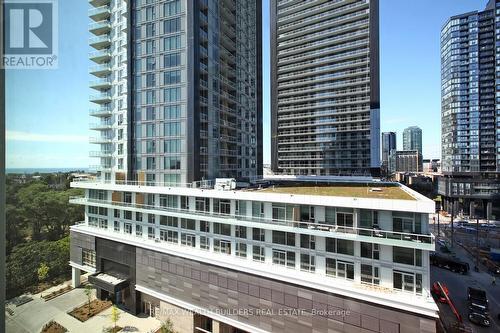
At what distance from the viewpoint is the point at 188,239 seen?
521 inches

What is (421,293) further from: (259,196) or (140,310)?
(140,310)

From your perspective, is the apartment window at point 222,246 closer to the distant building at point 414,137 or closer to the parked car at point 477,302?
the parked car at point 477,302

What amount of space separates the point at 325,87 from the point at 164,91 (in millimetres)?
22019

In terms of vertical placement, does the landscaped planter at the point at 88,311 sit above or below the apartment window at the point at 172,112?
below

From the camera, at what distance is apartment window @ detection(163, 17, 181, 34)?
581 inches

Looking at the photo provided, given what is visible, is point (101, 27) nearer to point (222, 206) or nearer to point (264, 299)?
point (222, 206)

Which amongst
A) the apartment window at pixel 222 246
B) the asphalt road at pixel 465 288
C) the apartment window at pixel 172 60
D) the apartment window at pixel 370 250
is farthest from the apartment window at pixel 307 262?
the apartment window at pixel 172 60

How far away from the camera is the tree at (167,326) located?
37.8ft

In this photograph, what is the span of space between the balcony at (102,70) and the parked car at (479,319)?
2538 cm

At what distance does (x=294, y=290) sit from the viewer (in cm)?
984

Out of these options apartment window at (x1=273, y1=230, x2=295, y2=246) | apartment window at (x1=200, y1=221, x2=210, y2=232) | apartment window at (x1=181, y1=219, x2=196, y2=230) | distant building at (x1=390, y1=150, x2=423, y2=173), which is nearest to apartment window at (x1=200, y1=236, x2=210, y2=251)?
apartment window at (x1=200, y1=221, x2=210, y2=232)

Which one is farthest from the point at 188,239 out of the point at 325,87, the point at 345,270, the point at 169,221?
the point at 325,87

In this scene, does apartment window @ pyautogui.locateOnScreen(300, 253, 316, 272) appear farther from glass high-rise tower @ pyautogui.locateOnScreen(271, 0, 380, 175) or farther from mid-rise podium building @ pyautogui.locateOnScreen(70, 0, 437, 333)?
glass high-rise tower @ pyautogui.locateOnScreen(271, 0, 380, 175)

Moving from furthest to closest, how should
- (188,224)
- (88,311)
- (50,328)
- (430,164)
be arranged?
(430,164) < (88,311) < (188,224) < (50,328)
